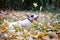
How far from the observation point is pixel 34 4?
5.40m

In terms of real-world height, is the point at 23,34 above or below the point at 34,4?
below

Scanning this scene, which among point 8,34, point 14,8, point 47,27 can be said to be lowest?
point 8,34

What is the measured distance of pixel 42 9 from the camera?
5410 mm

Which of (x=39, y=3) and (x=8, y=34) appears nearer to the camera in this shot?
(x=8, y=34)

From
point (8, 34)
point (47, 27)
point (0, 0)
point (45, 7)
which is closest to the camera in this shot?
point (8, 34)

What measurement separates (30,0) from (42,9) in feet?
1.37

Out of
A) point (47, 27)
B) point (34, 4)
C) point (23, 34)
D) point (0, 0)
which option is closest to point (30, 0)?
point (34, 4)

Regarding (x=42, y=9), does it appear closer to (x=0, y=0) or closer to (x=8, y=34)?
(x=0, y=0)

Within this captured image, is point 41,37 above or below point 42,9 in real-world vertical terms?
below

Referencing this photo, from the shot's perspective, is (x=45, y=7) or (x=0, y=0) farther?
(x=45, y=7)

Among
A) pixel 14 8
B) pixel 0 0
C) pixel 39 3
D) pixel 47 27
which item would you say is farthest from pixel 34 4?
pixel 47 27

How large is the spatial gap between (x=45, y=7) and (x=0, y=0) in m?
1.30

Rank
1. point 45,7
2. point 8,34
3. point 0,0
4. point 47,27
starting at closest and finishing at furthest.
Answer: point 8,34
point 47,27
point 0,0
point 45,7

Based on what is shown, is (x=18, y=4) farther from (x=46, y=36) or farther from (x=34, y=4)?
(x=46, y=36)
